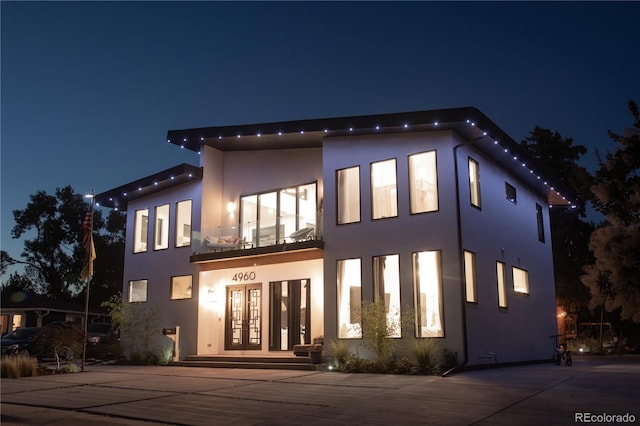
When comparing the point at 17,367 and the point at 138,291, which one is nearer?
the point at 17,367

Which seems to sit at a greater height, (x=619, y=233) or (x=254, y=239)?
(x=254, y=239)

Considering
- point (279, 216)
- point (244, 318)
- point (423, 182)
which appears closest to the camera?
point (423, 182)

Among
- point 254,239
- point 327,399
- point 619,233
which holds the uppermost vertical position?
point 254,239

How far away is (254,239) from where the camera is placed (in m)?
18.2

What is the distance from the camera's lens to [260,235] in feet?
→ 59.3

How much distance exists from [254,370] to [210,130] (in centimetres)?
802

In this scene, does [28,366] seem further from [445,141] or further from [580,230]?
[580,230]

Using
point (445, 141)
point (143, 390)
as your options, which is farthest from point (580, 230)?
point (143, 390)

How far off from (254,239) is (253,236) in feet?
0.49

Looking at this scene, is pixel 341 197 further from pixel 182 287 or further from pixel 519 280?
pixel 182 287

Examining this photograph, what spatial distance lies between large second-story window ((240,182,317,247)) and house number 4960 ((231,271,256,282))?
119cm

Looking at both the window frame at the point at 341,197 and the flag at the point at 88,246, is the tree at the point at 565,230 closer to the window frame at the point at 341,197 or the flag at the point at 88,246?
the window frame at the point at 341,197

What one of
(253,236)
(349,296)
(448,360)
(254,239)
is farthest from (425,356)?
(253,236)

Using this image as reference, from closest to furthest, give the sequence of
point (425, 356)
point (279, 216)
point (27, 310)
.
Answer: point (425, 356), point (279, 216), point (27, 310)
